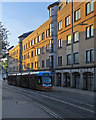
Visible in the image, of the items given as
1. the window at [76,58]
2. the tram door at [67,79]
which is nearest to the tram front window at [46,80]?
the window at [76,58]

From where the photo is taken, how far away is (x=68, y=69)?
3984cm

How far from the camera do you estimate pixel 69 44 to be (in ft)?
131

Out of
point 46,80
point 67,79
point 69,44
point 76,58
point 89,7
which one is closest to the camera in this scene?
point 46,80

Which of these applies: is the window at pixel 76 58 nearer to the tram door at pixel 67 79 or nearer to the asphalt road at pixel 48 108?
the tram door at pixel 67 79

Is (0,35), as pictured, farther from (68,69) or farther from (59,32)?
(59,32)

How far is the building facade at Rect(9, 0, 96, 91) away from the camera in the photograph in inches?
1280

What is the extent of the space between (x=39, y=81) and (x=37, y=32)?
104 ft

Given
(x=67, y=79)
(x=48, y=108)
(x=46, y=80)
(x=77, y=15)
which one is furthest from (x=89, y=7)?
(x=48, y=108)

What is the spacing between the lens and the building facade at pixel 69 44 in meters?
32.5

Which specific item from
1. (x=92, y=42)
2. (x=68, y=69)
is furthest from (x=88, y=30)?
(x=68, y=69)

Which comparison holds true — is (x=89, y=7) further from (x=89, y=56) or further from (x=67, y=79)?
(x=67, y=79)

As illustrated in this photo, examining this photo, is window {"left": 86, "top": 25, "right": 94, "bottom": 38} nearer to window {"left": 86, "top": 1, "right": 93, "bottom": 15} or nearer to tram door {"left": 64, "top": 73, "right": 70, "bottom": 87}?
window {"left": 86, "top": 1, "right": 93, "bottom": 15}

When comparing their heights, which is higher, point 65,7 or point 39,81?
point 65,7

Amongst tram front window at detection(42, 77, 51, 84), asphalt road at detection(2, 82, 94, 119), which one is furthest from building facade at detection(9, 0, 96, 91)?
asphalt road at detection(2, 82, 94, 119)
